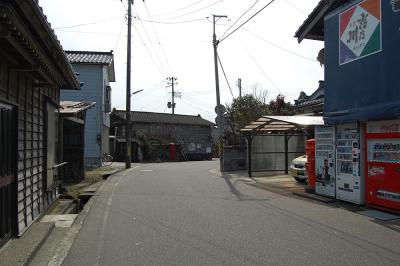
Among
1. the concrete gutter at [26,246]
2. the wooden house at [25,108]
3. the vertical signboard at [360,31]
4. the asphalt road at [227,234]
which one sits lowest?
the asphalt road at [227,234]

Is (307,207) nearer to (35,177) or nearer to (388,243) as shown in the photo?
(388,243)

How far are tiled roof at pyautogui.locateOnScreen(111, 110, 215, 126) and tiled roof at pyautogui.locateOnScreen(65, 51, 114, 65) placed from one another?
2070 centimetres

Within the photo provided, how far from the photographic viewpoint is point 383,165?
11758 millimetres

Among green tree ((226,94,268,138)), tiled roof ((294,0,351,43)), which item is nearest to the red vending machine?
tiled roof ((294,0,351,43))

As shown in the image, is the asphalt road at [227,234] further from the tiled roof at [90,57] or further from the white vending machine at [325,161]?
the tiled roof at [90,57]

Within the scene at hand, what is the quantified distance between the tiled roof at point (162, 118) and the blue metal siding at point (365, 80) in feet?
138

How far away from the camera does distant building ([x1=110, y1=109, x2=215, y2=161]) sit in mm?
49144

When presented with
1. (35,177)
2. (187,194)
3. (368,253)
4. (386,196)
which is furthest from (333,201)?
(35,177)

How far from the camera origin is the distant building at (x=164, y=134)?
4914 centimetres

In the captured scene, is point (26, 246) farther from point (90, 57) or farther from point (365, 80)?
point (90, 57)

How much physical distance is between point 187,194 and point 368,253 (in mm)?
8353

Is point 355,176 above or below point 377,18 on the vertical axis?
below

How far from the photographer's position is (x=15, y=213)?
8.12 metres

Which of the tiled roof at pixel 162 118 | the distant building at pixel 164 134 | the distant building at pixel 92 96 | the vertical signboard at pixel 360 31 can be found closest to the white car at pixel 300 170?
the vertical signboard at pixel 360 31
